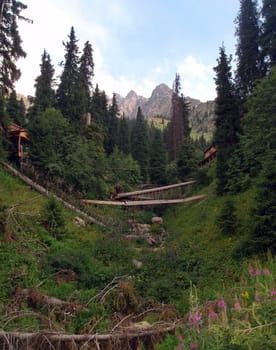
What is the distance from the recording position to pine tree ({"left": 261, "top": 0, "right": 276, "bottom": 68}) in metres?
23.9

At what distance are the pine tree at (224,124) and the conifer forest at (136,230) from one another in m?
0.08

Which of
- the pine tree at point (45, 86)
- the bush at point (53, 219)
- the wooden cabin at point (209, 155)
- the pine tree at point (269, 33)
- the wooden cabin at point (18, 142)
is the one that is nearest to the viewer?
the bush at point (53, 219)

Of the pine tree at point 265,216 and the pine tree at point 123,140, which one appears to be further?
the pine tree at point 123,140

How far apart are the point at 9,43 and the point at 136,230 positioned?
1257 cm

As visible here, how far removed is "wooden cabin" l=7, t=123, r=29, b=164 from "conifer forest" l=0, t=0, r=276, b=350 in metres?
0.10

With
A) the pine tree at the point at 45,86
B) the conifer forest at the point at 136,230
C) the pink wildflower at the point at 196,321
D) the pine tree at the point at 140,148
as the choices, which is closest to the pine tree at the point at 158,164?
the conifer forest at the point at 136,230

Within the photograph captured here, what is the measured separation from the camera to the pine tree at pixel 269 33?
2388cm

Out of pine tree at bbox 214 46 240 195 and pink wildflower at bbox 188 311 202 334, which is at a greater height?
pine tree at bbox 214 46 240 195

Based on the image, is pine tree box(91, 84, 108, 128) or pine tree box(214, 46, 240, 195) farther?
pine tree box(91, 84, 108, 128)

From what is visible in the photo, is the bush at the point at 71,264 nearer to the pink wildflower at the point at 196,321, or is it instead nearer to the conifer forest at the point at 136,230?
the conifer forest at the point at 136,230

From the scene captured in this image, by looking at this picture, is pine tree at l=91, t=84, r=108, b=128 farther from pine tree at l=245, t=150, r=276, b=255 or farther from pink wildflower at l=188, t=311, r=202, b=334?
pink wildflower at l=188, t=311, r=202, b=334

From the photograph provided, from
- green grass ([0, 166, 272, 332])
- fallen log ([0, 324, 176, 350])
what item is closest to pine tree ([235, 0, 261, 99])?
green grass ([0, 166, 272, 332])

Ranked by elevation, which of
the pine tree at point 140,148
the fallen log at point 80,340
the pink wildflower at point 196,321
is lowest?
the fallen log at point 80,340

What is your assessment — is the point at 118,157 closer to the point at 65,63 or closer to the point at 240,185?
the point at 65,63
